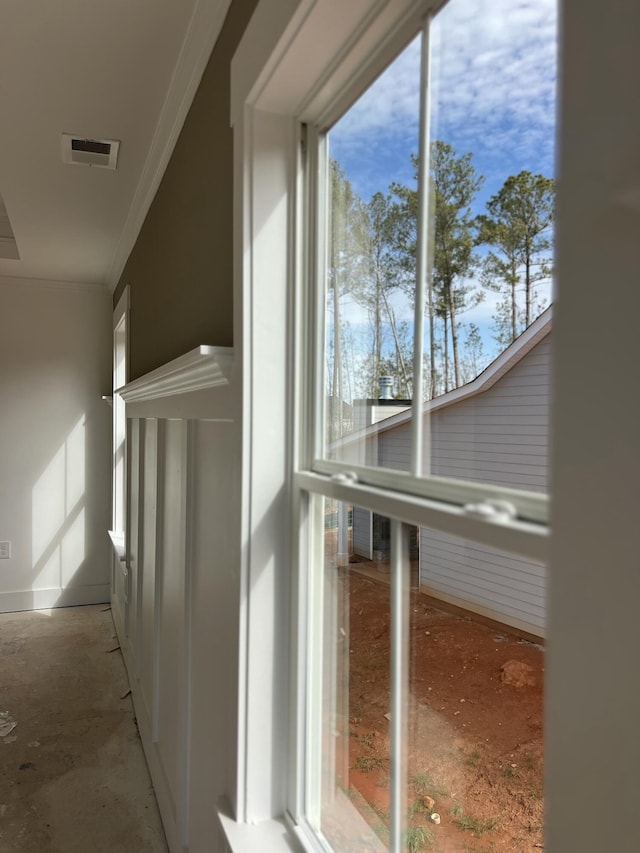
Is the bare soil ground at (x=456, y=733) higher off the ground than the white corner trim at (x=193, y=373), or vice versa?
the white corner trim at (x=193, y=373)

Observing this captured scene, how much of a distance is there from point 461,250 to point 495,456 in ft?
0.91

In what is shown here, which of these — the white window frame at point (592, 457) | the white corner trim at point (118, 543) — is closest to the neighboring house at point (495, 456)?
the white window frame at point (592, 457)

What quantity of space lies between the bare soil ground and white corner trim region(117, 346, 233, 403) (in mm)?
545

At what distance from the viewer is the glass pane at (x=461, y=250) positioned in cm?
70

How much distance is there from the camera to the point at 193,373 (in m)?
A: 1.57

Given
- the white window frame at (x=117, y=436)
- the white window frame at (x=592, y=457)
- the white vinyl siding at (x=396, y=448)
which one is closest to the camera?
the white window frame at (x=592, y=457)

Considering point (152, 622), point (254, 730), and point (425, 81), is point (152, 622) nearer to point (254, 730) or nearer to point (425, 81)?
point (254, 730)

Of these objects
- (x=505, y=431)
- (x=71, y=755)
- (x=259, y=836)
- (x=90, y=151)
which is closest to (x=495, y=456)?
(x=505, y=431)

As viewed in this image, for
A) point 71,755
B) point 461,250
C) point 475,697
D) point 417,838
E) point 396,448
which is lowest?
point 71,755

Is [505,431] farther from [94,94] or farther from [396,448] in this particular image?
[94,94]

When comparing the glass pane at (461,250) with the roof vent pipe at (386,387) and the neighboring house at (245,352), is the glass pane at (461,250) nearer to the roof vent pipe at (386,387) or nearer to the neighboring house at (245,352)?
the roof vent pipe at (386,387)

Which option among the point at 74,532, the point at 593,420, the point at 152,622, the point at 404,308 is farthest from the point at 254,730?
the point at 74,532

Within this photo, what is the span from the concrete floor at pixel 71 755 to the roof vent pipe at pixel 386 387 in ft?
6.34

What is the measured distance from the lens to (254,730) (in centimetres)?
127
